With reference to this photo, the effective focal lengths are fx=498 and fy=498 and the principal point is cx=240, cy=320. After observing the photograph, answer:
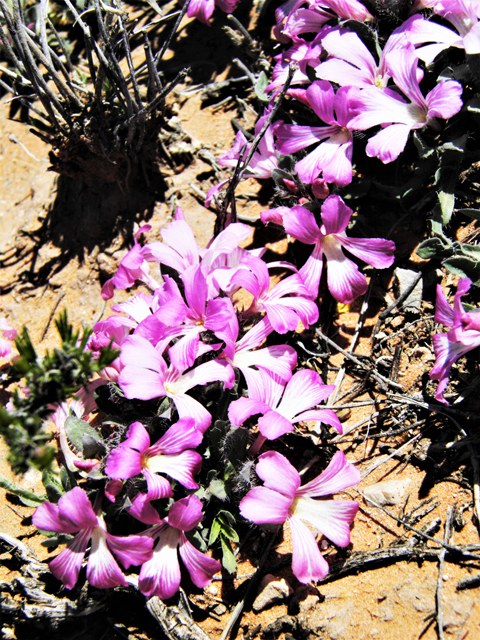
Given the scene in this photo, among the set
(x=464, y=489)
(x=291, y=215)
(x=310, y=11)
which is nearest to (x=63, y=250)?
(x=291, y=215)

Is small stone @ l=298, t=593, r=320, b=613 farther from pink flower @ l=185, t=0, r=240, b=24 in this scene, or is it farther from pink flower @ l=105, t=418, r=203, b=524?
pink flower @ l=185, t=0, r=240, b=24

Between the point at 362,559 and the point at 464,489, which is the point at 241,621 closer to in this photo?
the point at 362,559

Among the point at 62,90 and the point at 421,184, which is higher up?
the point at 62,90

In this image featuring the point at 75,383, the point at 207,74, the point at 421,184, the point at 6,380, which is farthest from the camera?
the point at 207,74

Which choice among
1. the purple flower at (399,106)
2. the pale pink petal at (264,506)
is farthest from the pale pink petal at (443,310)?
the pale pink petal at (264,506)

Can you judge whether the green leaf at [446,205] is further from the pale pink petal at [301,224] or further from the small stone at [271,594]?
the small stone at [271,594]

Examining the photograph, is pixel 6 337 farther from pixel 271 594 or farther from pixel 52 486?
pixel 271 594
